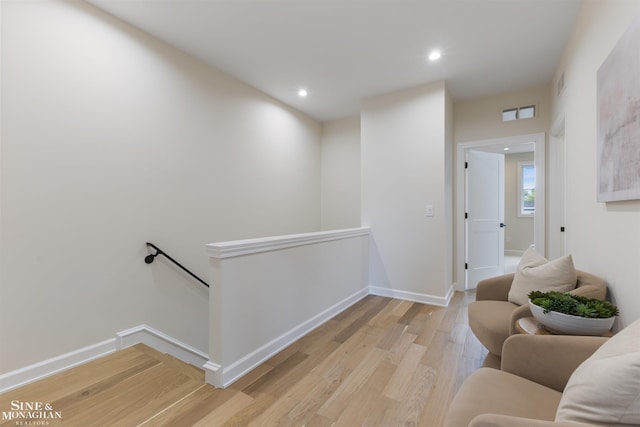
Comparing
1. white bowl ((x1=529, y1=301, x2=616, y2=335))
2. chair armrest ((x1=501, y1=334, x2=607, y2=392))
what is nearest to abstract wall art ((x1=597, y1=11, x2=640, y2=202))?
white bowl ((x1=529, y1=301, x2=616, y2=335))

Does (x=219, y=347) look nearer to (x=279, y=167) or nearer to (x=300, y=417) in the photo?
(x=300, y=417)

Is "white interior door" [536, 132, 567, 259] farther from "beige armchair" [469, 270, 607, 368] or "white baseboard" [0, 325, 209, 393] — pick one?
"white baseboard" [0, 325, 209, 393]

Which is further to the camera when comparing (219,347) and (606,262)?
(219,347)

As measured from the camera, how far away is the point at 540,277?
183 cm

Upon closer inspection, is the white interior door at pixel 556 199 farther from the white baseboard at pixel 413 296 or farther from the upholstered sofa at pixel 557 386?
the upholstered sofa at pixel 557 386

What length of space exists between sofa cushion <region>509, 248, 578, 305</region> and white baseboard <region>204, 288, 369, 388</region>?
5.44ft

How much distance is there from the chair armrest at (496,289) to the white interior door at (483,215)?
5.72ft

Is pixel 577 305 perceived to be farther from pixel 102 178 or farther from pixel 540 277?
pixel 102 178

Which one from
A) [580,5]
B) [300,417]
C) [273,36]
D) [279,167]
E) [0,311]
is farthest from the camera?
[279,167]

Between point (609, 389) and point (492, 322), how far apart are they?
1.19 m

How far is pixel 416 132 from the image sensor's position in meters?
3.44

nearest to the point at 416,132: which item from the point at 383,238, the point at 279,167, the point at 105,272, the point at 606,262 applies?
the point at 383,238

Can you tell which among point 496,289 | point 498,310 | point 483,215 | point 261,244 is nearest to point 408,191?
point 483,215

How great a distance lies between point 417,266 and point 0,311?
3.71 m
